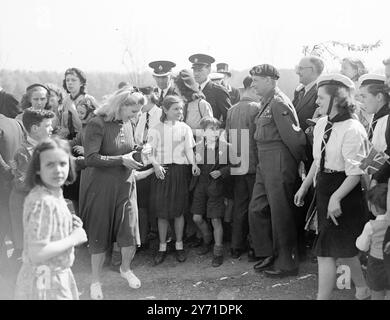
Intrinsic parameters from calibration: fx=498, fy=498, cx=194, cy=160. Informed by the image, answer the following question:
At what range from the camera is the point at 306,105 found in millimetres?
5453

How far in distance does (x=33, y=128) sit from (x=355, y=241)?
118 inches

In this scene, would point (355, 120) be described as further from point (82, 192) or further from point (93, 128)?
point (82, 192)

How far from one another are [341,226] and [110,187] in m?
2.13

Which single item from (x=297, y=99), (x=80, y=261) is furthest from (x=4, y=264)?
(x=297, y=99)

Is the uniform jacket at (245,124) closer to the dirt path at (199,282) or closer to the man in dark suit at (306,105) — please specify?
the man in dark suit at (306,105)

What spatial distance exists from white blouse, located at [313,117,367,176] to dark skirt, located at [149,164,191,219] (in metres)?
2.05

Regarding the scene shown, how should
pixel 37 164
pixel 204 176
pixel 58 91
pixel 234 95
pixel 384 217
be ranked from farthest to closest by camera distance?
pixel 234 95 → pixel 58 91 → pixel 204 176 → pixel 384 217 → pixel 37 164

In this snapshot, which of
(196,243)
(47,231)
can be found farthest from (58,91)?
(47,231)

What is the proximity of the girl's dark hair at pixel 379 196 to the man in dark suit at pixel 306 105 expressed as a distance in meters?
1.65

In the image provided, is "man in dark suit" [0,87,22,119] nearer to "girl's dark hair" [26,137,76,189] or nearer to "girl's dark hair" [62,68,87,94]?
"girl's dark hair" [62,68,87,94]

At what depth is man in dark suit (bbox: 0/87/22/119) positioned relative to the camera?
19.5 feet

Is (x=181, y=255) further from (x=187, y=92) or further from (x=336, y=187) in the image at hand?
(x=336, y=187)

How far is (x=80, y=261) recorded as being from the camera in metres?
5.87

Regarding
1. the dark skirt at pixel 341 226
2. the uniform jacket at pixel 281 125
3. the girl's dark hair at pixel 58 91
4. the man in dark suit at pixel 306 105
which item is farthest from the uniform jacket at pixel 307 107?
the girl's dark hair at pixel 58 91
